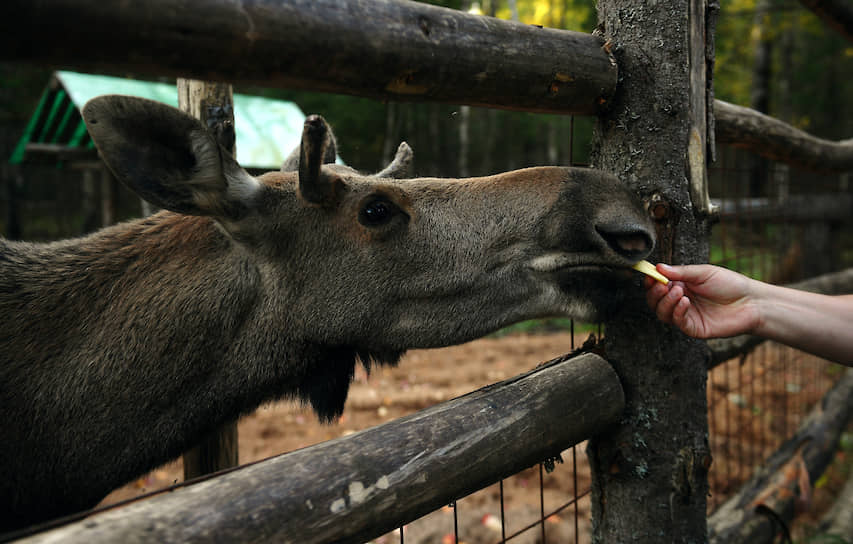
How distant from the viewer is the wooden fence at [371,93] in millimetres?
1163

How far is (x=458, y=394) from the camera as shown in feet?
21.6

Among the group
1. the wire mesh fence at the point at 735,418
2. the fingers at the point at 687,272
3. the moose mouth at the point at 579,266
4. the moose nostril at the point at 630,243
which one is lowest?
the wire mesh fence at the point at 735,418

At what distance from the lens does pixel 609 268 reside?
1.87m

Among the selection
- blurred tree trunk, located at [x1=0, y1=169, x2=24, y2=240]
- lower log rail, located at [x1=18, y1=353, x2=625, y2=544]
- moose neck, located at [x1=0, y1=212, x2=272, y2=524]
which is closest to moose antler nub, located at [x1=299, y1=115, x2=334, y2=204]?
moose neck, located at [x1=0, y1=212, x2=272, y2=524]

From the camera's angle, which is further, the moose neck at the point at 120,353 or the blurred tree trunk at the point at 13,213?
the blurred tree trunk at the point at 13,213

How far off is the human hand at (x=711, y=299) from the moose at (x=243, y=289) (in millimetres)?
143

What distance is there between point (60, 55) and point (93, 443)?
1.22 m

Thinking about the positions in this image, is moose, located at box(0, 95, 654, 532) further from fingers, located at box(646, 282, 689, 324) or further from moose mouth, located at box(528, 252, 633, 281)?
fingers, located at box(646, 282, 689, 324)

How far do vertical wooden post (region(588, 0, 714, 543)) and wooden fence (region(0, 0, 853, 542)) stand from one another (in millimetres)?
22

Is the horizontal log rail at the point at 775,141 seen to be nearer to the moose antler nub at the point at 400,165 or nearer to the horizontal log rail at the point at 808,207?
the moose antler nub at the point at 400,165

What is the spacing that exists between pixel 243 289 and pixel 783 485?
3.71 m

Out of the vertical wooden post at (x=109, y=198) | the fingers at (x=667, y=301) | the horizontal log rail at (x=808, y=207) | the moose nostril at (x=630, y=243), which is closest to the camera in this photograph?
the moose nostril at (x=630, y=243)

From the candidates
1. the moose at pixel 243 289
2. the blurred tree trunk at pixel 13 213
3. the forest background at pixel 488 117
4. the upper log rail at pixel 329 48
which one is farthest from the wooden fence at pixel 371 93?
the blurred tree trunk at pixel 13 213

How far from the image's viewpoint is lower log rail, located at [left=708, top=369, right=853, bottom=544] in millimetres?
3393
